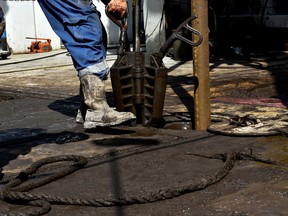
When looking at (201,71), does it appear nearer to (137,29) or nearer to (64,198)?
(137,29)

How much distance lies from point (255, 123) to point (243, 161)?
114 centimetres

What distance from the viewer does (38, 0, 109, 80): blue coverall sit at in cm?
468

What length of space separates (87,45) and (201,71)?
3.03 feet

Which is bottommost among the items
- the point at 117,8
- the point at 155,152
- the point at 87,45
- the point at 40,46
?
the point at 40,46

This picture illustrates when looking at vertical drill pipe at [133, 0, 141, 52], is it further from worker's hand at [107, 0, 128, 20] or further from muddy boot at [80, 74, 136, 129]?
muddy boot at [80, 74, 136, 129]

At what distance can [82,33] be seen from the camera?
15.4ft

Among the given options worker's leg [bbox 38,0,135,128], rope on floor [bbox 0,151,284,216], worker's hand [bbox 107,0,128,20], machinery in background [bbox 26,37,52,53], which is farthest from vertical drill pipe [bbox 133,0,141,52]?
machinery in background [bbox 26,37,52,53]

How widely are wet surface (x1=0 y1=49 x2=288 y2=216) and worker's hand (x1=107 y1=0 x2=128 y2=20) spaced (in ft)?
2.92

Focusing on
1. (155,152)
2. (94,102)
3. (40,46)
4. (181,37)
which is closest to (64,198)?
(155,152)

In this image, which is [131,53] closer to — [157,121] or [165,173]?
[157,121]

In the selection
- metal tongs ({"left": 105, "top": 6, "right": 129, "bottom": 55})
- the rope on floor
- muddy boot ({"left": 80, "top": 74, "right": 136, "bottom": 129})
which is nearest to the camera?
the rope on floor

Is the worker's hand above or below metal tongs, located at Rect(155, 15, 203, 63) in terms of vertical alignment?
above

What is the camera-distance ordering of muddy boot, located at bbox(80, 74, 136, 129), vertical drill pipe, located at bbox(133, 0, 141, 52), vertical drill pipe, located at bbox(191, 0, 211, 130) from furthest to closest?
1. vertical drill pipe, located at bbox(133, 0, 141, 52)
2. vertical drill pipe, located at bbox(191, 0, 211, 130)
3. muddy boot, located at bbox(80, 74, 136, 129)

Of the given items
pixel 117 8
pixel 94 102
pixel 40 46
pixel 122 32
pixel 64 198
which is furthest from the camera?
pixel 40 46
